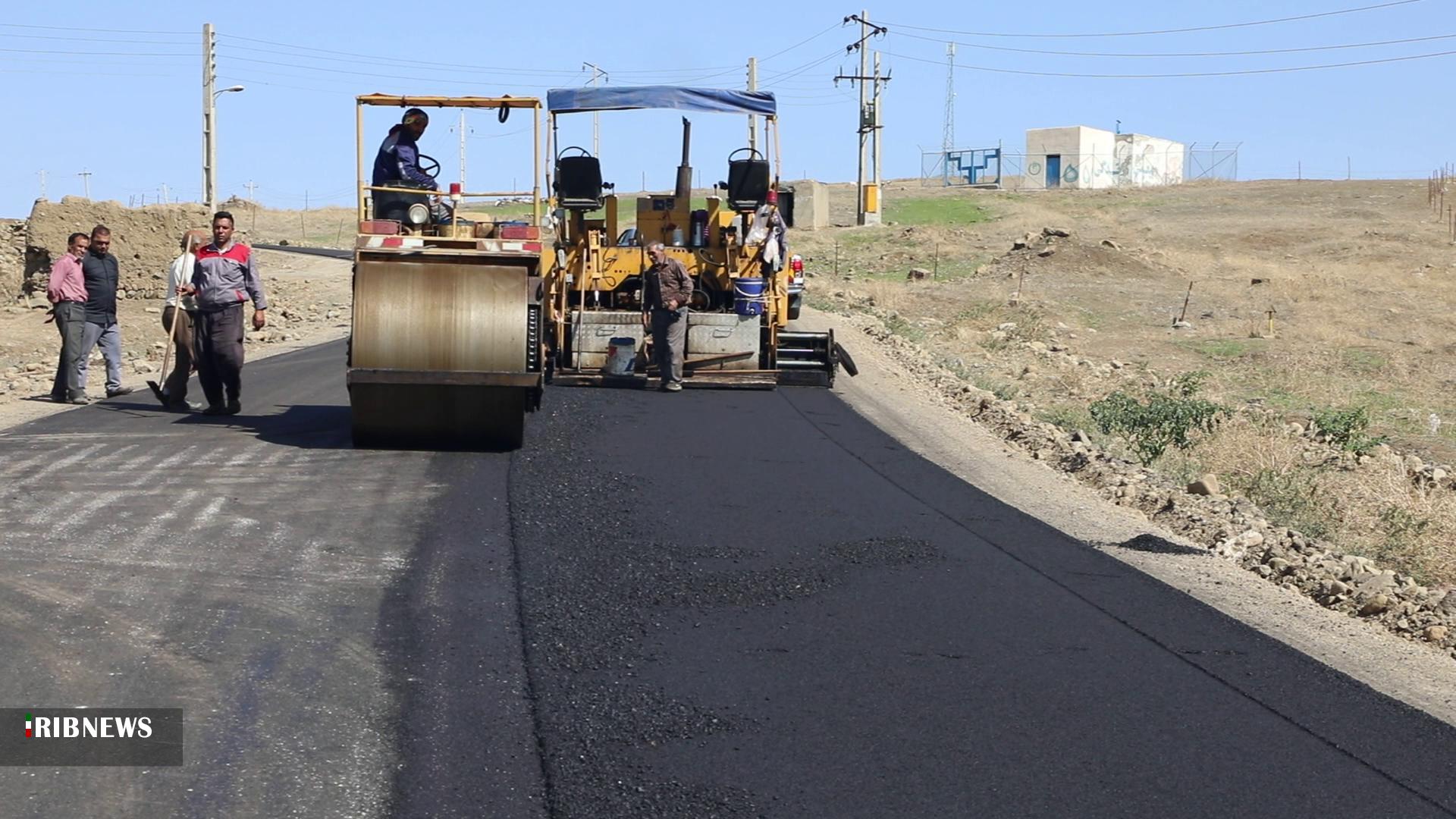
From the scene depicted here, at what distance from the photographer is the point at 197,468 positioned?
995 cm

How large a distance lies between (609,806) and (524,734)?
2.18 feet

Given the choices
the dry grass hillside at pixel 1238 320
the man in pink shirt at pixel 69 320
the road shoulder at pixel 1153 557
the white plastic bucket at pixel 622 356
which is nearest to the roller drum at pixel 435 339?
the road shoulder at pixel 1153 557

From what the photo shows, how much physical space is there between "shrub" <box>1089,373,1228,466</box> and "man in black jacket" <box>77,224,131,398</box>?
29.8 ft

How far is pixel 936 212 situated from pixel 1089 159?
64.0 feet

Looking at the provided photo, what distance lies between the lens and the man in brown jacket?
50.0 ft

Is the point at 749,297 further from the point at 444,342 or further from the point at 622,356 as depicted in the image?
the point at 444,342

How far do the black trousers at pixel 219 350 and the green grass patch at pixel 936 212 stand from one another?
155ft

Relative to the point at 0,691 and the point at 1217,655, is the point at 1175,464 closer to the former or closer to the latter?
the point at 1217,655

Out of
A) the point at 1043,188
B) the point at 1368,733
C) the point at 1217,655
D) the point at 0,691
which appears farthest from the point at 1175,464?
the point at 1043,188

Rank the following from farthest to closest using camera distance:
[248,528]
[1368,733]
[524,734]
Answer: [248,528] → [1368,733] → [524,734]

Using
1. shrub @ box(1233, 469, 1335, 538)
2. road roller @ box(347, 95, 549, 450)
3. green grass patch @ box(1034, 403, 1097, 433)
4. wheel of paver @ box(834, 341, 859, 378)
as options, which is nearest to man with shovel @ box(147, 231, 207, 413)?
road roller @ box(347, 95, 549, 450)

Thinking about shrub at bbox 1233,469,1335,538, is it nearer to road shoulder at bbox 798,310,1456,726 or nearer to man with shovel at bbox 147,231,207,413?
road shoulder at bbox 798,310,1456,726

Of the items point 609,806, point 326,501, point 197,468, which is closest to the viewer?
point 609,806

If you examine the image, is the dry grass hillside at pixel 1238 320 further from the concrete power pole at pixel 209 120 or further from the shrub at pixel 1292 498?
the concrete power pole at pixel 209 120
